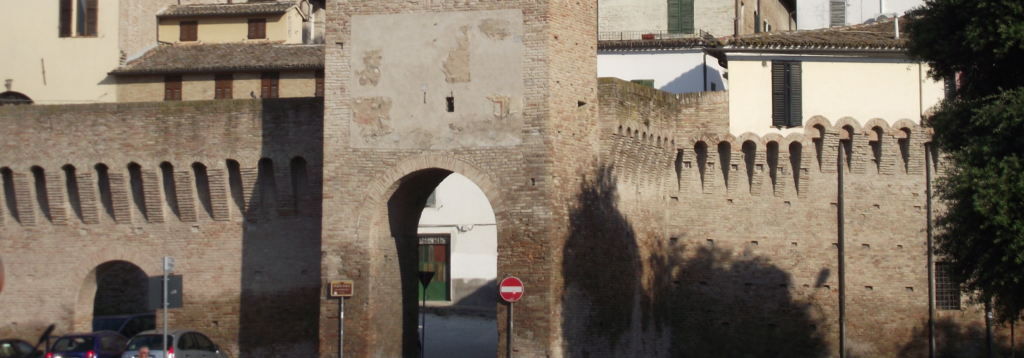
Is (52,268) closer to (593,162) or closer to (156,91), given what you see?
(156,91)

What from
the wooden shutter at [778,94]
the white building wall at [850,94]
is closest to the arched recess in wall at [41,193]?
the white building wall at [850,94]

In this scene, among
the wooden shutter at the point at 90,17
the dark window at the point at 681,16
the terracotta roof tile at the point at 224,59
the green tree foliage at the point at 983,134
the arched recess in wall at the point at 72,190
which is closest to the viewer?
the green tree foliage at the point at 983,134

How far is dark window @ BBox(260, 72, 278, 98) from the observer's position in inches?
1364

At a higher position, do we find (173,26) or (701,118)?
(173,26)

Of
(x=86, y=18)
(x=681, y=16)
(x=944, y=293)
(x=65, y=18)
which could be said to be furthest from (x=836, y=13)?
(x=65, y=18)

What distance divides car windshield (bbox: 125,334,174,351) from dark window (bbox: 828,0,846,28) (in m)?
21.7

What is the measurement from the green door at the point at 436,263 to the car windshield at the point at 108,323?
11.6 meters

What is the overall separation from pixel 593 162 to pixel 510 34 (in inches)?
110

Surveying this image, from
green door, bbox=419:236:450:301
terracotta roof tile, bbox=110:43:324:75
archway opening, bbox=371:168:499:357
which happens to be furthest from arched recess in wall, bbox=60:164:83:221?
green door, bbox=419:236:450:301

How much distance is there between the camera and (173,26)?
37438 mm

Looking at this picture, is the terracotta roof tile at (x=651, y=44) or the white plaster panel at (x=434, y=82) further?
the terracotta roof tile at (x=651, y=44)

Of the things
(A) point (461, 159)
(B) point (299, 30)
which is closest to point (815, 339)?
(A) point (461, 159)

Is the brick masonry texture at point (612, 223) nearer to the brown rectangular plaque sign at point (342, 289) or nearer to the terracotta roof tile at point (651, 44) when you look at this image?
the brown rectangular plaque sign at point (342, 289)

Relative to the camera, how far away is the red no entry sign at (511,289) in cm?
2122
